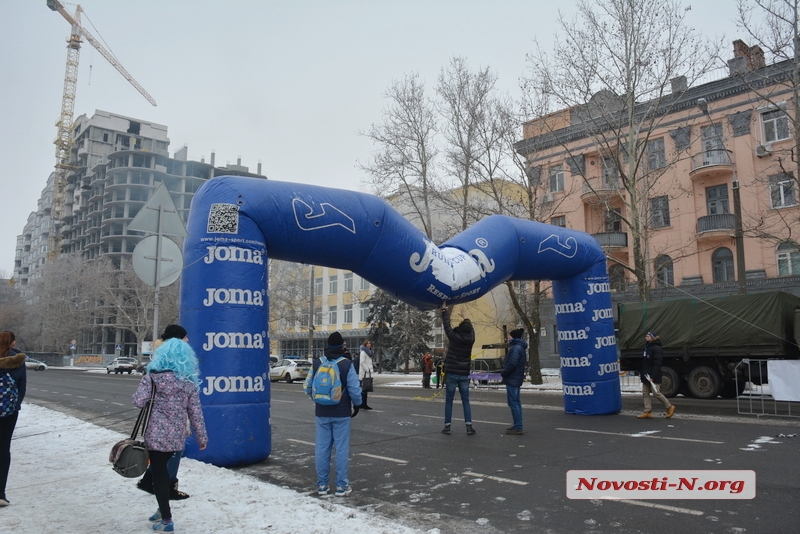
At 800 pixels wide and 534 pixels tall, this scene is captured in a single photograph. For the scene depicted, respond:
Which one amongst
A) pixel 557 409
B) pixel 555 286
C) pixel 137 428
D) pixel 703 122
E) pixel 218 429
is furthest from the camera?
pixel 703 122

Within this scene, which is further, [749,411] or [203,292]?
[749,411]

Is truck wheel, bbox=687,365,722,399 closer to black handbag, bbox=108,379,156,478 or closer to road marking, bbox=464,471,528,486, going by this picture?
road marking, bbox=464,471,528,486

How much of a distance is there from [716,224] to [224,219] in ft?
100

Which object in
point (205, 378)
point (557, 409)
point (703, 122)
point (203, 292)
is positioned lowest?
point (557, 409)

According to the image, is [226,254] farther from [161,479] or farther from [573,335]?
[573,335]

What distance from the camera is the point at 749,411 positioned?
46.3ft

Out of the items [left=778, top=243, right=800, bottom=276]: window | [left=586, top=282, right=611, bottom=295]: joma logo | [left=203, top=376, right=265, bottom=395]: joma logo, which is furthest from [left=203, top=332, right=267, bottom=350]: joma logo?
[left=778, top=243, right=800, bottom=276]: window

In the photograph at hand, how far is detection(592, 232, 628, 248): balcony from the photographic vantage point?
35.2m

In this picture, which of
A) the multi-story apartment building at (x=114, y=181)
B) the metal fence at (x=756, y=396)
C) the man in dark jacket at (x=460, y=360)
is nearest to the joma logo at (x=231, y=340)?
the man in dark jacket at (x=460, y=360)

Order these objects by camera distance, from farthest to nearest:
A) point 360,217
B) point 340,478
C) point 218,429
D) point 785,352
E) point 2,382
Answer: point 785,352
point 360,217
point 218,429
point 340,478
point 2,382

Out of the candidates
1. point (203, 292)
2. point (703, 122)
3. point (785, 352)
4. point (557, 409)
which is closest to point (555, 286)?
point (557, 409)

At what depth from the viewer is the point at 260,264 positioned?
8406mm

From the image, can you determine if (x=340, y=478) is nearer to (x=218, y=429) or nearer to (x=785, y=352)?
(x=218, y=429)

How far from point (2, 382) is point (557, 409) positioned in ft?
39.6
